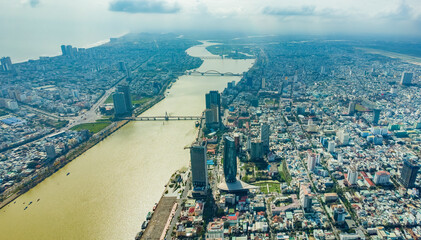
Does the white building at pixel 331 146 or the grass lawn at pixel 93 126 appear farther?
the grass lawn at pixel 93 126

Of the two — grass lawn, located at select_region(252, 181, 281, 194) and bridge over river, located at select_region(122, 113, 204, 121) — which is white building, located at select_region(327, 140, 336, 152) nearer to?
grass lawn, located at select_region(252, 181, 281, 194)

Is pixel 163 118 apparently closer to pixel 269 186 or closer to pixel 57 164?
pixel 57 164

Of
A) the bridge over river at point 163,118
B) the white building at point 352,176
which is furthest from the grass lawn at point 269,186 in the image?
the bridge over river at point 163,118

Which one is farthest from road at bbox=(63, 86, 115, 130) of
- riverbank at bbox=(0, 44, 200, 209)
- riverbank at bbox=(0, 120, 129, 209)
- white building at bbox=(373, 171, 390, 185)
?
white building at bbox=(373, 171, 390, 185)

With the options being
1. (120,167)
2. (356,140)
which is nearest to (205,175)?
(120,167)

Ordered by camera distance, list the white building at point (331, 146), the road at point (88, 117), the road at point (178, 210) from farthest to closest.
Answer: the road at point (88, 117) < the white building at point (331, 146) < the road at point (178, 210)

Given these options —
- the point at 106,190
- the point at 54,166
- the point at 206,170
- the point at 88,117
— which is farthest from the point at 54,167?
the point at 206,170

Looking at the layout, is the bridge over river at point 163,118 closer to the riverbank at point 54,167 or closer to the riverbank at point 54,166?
the riverbank at point 54,166
